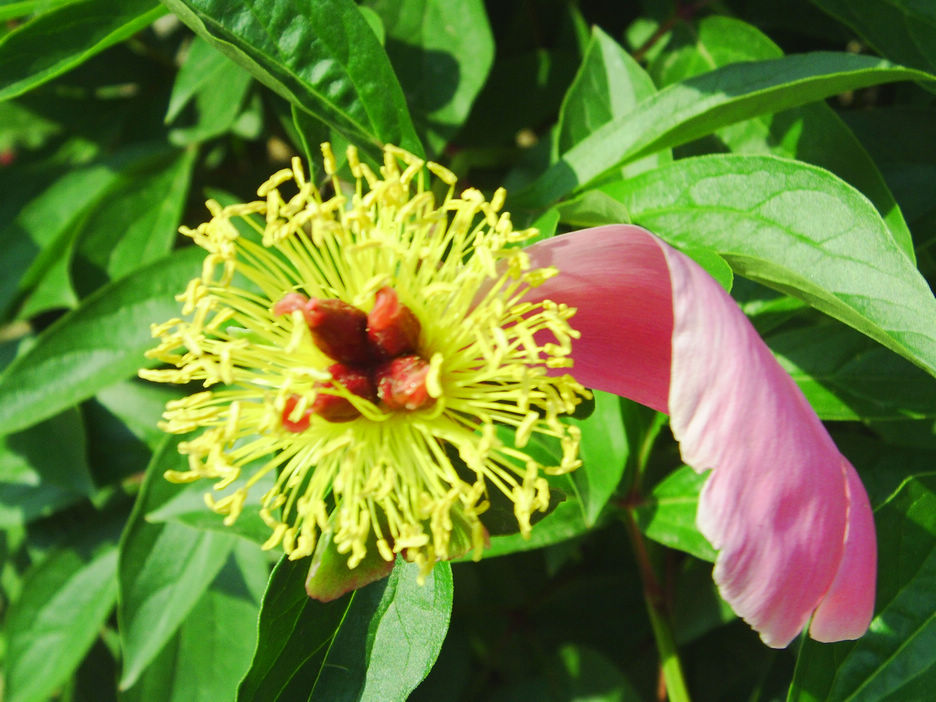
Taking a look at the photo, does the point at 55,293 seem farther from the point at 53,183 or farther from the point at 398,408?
the point at 398,408

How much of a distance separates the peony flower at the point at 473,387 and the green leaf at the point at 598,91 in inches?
7.4

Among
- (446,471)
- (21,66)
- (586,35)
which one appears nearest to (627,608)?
(446,471)

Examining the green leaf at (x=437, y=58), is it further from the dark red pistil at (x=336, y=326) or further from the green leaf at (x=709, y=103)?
the dark red pistil at (x=336, y=326)

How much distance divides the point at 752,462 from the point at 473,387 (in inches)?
10.1

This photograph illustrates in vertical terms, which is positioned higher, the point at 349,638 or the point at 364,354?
the point at 364,354

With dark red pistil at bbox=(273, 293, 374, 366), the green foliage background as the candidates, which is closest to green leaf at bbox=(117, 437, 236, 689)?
the green foliage background

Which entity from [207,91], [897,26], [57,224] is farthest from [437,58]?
[57,224]

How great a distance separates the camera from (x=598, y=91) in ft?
2.76

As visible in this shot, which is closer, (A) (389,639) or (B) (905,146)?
(A) (389,639)

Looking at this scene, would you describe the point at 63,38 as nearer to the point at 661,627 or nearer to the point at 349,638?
the point at 349,638

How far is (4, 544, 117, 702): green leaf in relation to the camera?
1.06 meters

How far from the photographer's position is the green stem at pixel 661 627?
826 mm

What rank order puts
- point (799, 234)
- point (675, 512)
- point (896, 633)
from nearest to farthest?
point (799, 234), point (896, 633), point (675, 512)

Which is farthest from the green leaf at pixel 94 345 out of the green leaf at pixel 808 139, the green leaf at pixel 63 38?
the green leaf at pixel 808 139
